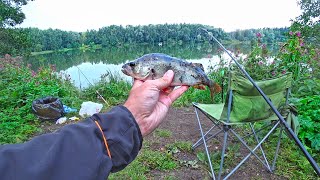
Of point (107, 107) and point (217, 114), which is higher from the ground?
point (217, 114)

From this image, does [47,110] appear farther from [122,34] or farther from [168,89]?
[122,34]

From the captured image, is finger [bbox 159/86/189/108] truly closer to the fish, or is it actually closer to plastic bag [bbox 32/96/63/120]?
the fish

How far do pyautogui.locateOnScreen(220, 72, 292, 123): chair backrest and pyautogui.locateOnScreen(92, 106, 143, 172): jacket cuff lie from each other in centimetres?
202

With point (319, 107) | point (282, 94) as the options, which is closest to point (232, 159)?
point (282, 94)

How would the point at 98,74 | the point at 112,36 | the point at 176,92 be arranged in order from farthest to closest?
the point at 112,36, the point at 98,74, the point at 176,92

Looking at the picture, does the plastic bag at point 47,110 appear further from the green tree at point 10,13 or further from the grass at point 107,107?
the green tree at point 10,13

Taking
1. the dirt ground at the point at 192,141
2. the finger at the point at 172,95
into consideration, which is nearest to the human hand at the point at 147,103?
the finger at the point at 172,95

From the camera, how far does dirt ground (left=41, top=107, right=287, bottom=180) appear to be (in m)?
3.56

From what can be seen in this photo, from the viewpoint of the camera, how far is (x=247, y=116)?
327 cm

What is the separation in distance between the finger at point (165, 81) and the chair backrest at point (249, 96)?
1431mm

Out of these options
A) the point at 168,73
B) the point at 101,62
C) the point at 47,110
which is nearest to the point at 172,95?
the point at 168,73

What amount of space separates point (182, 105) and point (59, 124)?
2.91 meters

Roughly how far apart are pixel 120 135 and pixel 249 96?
2359 mm

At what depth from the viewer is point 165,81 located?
6.01 feet
